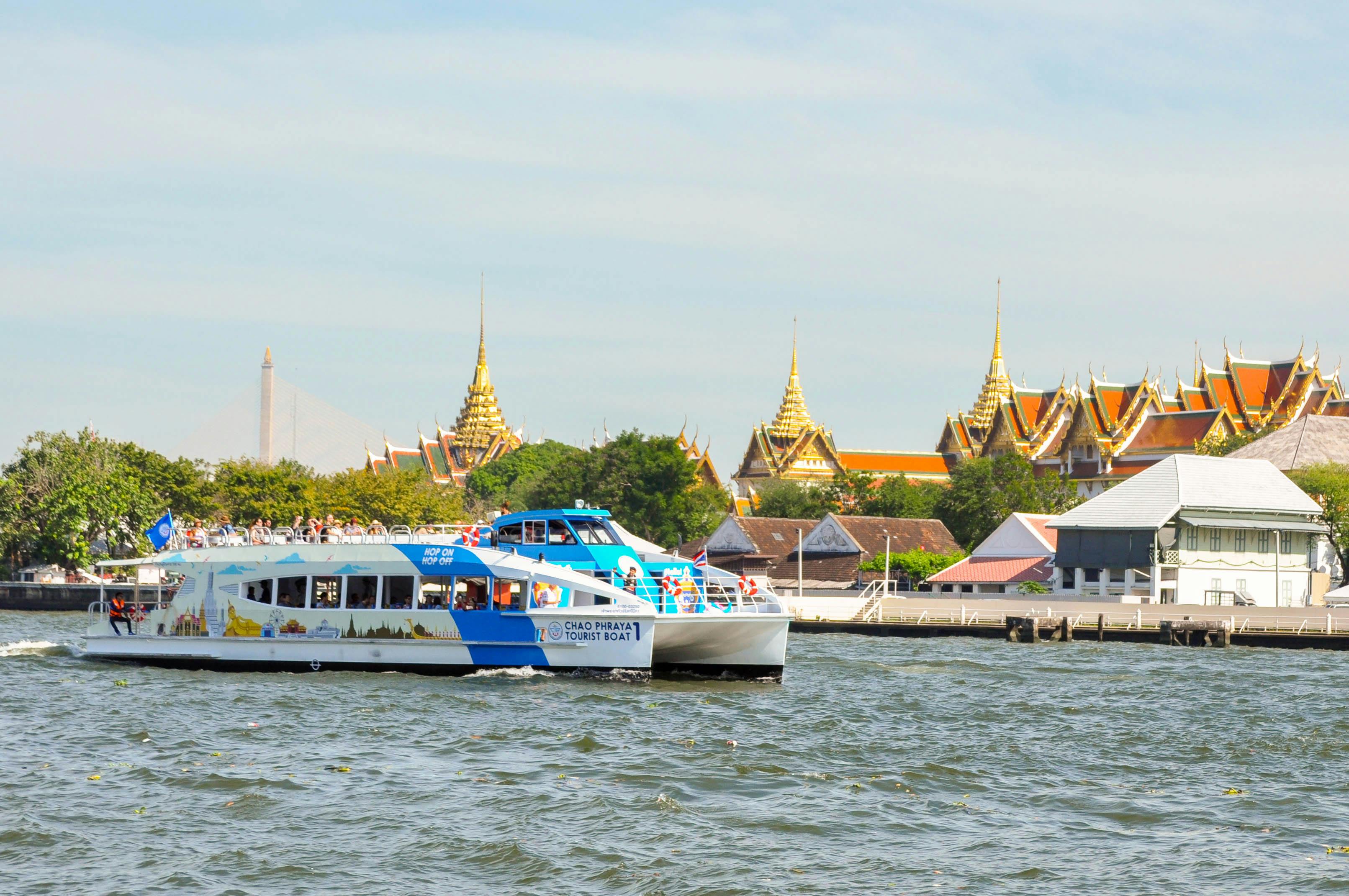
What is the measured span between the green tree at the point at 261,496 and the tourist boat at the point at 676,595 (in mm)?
44434

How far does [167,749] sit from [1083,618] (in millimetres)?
37071

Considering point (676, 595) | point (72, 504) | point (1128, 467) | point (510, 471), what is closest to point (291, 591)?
point (676, 595)

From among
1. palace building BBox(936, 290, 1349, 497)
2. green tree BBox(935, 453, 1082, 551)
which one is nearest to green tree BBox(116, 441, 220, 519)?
green tree BBox(935, 453, 1082, 551)

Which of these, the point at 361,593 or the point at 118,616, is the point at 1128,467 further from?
the point at 118,616

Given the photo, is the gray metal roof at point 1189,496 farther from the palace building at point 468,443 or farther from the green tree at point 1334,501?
the palace building at point 468,443

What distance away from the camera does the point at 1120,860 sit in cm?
1533

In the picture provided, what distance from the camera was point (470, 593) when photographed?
30.3m

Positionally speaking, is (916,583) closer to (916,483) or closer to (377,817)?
(916,483)

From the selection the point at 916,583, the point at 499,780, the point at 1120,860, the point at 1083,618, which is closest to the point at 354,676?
the point at 499,780

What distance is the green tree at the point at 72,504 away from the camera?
6712cm

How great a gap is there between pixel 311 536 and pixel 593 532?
6.09m

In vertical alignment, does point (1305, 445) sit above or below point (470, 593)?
above

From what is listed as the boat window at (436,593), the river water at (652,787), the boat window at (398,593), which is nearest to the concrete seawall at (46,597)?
the river water at (652,787)

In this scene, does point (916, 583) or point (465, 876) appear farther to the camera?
point (916, 583)
